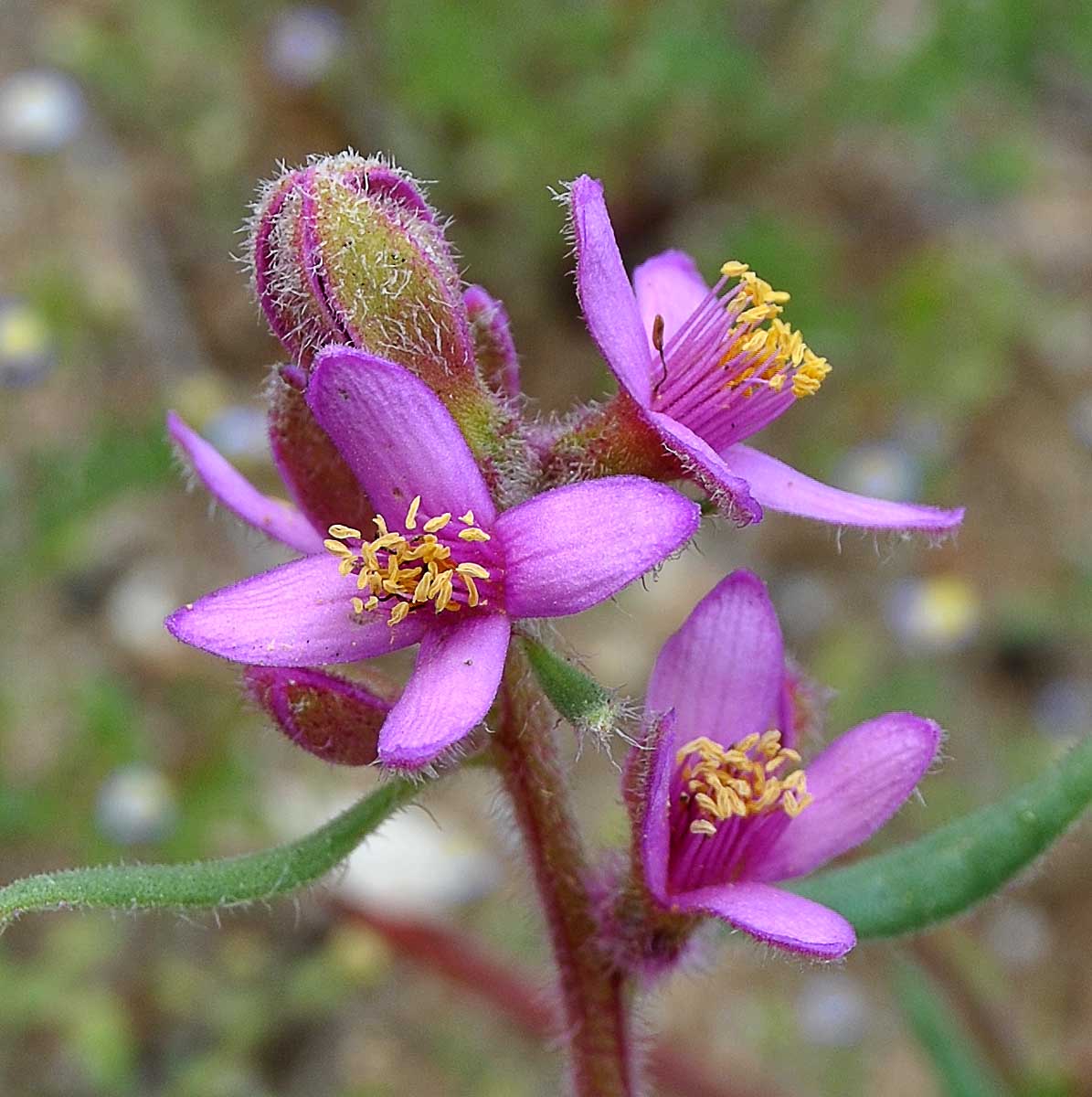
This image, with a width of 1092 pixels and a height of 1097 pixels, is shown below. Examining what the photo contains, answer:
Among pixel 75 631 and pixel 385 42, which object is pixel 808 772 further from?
pixel 385 42

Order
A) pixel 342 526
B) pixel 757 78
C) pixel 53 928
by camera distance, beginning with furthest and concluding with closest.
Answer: pixel 757 78, pixel 53 928, pixel 342 526

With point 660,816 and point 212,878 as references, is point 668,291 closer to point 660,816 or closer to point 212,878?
point 660,816

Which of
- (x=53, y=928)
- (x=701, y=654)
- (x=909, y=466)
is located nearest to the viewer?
(x=701, y=654)

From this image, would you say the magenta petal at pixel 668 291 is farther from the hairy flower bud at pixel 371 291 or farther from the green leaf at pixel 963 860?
the green leaf at pixel 963 860

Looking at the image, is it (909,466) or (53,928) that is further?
(909,466)

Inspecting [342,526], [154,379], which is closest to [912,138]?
[154,379]
